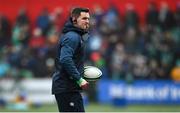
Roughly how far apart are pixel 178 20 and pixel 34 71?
5526 millimetres

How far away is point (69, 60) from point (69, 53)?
105 mm

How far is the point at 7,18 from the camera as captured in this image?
2448cm

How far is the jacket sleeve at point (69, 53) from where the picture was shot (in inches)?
340

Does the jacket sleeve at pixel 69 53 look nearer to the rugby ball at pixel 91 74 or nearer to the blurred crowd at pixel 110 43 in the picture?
the rugby ball at pixel 91 74

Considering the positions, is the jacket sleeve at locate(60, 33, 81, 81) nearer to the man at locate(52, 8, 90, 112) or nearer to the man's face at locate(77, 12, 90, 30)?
the man at locate(52, 8, 90, 112)

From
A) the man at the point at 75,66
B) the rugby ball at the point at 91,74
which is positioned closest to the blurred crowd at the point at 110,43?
the rugby ball at the point at 91,74

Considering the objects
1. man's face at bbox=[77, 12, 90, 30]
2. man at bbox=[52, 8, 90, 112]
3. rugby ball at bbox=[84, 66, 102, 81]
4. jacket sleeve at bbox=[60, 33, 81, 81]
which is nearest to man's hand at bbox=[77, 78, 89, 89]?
jacket sleeve at bbox=[60, 33, 81, 81]

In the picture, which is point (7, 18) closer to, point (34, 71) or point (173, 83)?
point (34, 71)

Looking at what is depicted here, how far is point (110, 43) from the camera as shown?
22.7m

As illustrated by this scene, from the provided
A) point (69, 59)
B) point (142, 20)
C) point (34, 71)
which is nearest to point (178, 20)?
point (142, 20)

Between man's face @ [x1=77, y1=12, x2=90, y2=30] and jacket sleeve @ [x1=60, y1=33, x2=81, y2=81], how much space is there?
184 mm

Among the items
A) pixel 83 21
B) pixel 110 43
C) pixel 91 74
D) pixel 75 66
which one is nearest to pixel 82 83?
pixel 75 66

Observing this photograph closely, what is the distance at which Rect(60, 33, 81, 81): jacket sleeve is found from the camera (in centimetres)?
864

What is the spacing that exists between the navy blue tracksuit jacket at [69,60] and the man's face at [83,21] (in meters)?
0.06
